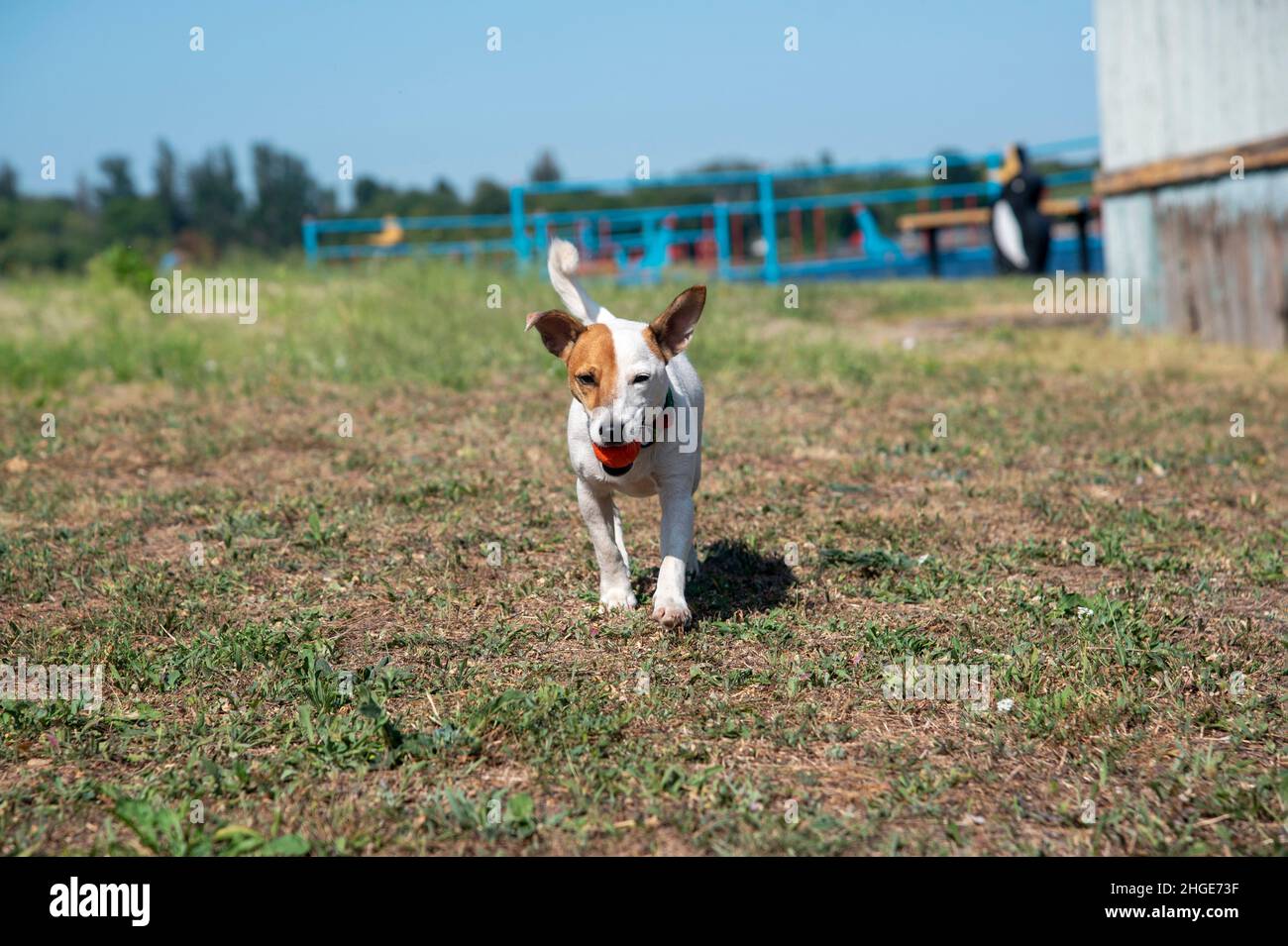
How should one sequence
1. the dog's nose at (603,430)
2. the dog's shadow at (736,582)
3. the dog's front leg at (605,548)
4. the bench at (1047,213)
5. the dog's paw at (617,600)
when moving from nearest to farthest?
the dog's nose at (603,430)
the dog's front leg at (605,548)
the dog's paw at (617,600)
the dog's shadow at (736,582)
the bench at (1047,213)

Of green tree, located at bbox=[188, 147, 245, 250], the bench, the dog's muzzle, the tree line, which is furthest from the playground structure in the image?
green tree, located at bbox=[188, 147, 245, 250]

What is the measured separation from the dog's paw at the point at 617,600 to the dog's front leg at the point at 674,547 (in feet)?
1.00

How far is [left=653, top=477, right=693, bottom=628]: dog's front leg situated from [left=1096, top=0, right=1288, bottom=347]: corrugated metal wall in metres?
8.02

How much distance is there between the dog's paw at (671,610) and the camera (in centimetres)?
409

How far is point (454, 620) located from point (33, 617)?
168 cm

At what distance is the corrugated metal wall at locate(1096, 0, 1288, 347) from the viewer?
10.1m

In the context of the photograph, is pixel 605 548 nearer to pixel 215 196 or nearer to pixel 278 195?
pixel 278 195

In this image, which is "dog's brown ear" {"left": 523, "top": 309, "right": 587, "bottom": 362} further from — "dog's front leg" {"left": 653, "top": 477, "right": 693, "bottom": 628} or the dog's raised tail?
"dog's front leg" {"left": 653, "top": 477, "right": 693, "bottom": 628}

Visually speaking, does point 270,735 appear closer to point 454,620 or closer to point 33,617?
point 454,620

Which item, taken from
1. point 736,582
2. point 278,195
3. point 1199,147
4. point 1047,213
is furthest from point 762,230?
point 278,195

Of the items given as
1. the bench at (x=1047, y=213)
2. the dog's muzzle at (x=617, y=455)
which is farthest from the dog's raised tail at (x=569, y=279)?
the bench at (x=1047, y=213)

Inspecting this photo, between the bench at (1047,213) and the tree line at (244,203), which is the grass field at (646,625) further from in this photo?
the tree line at (244,203)
